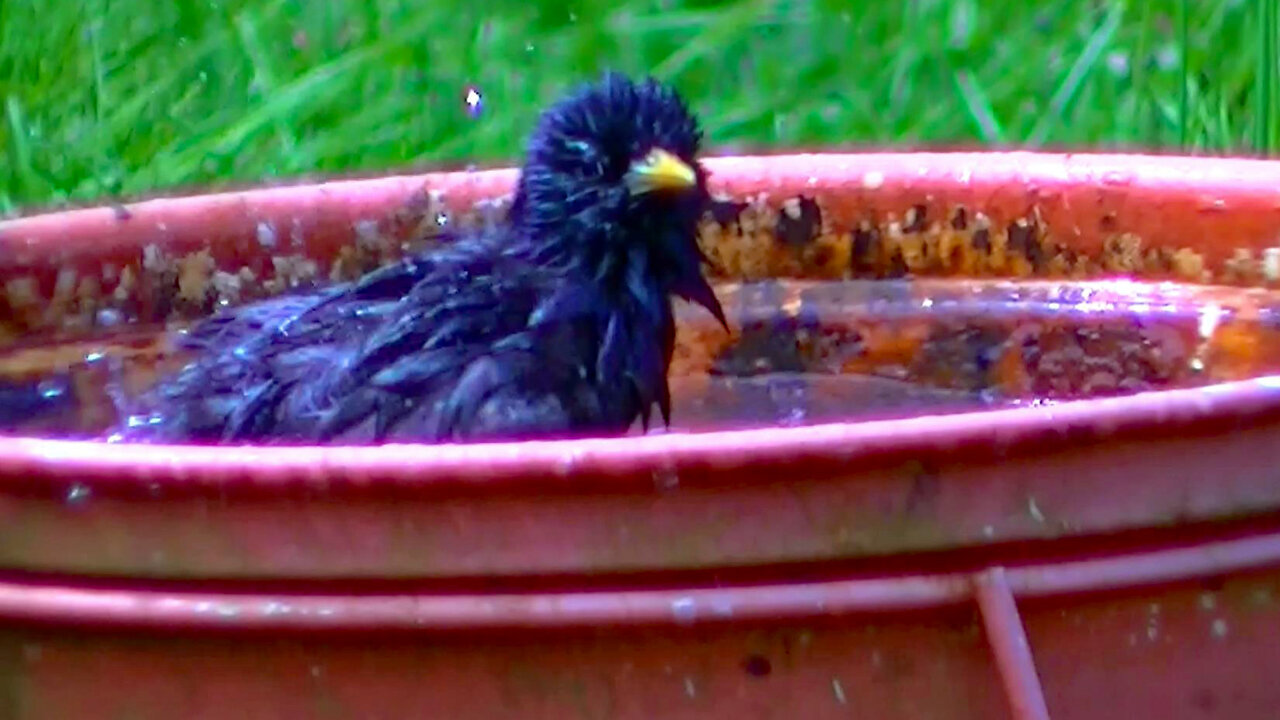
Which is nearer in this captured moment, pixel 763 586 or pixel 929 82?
pixel 763 586

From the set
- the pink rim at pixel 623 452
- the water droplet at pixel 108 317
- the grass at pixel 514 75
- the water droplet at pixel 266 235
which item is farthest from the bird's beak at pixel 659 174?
the pink rim at pixel 623 452

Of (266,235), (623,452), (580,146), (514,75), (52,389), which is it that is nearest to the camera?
(623,452)

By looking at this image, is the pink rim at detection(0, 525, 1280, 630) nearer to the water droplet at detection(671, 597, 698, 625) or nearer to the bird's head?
the water droplet at detection(671, 597, 698, 625)

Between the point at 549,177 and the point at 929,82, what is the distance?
1.85 metres

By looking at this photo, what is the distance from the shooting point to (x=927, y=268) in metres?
2.59

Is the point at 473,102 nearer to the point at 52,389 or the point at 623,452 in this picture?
the point at 52,389

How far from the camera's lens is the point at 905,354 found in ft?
8.39

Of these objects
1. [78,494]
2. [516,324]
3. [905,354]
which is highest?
[78,494]

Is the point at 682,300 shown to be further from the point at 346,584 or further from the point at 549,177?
the point at 346,584

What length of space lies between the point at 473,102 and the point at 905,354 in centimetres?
197

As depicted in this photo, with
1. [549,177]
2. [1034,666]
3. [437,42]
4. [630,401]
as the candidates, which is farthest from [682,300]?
[437,42]

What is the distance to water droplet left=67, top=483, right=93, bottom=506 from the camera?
1345 millimetres

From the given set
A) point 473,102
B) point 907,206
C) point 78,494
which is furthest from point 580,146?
point 473,102

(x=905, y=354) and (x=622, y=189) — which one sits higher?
(x=622, y=189)
